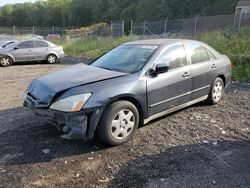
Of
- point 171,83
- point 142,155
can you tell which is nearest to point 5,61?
point 171,83

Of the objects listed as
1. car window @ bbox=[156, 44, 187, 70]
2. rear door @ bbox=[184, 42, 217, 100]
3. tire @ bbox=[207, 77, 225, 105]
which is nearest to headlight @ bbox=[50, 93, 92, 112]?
car window @ bbox=[156, 44, 187, 70]

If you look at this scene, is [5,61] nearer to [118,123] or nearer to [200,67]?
[200,67]

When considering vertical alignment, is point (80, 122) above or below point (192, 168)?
above

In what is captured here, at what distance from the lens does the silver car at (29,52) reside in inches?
648

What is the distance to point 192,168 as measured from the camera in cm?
409

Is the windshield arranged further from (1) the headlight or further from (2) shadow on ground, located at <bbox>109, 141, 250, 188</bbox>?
(2) shadow on ground, located at <bbox>109, 141, 250, 188</bbox>

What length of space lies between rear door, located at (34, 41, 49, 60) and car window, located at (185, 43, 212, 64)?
40.2 ft

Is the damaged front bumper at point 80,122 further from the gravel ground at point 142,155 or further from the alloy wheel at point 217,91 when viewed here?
the alloy wheel at point 217,91

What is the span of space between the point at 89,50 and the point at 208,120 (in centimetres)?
1720

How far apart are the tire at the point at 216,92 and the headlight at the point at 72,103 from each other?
3230 mm

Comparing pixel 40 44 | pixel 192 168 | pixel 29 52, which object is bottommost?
pixel 192 168

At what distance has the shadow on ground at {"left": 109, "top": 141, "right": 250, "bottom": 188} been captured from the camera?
3.75m

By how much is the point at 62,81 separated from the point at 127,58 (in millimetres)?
1386

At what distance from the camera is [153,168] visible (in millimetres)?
4109
